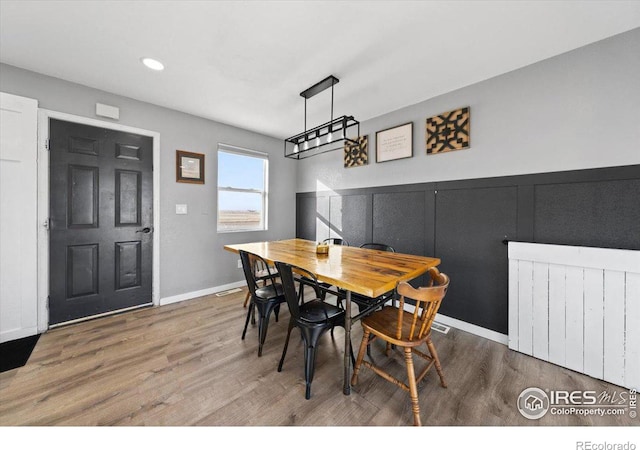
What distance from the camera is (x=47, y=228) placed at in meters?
2.39

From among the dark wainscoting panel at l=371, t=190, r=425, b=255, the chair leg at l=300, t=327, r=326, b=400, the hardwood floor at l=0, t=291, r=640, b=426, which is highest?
the dark wainscoting panel at l=371, t=190, r=425, b=255

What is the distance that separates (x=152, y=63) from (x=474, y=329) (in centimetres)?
405

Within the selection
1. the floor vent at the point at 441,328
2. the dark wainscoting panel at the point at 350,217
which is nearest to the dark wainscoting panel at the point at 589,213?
the floor vent at the point at 441,328

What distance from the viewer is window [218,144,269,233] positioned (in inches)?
145

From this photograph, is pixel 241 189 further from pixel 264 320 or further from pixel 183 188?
pixel 264 320

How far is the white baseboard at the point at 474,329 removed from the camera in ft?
7.40

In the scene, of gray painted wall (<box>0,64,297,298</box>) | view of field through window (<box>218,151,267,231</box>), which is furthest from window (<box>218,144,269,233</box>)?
gray painted wall (<box>0,64,297,298</box>)

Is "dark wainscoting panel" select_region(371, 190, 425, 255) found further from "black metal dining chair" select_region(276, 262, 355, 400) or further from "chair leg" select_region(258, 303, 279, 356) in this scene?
"chair leg" select_region(258, 303, 279, 356)

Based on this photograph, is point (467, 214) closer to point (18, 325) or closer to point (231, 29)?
point (231, 29)

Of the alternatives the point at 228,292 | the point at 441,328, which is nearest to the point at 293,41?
the point at 441,328

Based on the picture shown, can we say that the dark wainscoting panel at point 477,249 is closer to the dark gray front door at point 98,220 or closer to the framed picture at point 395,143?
the framed picture at point 395,143

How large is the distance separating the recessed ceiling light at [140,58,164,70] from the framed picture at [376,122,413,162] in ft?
8.27

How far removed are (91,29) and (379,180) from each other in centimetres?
308
